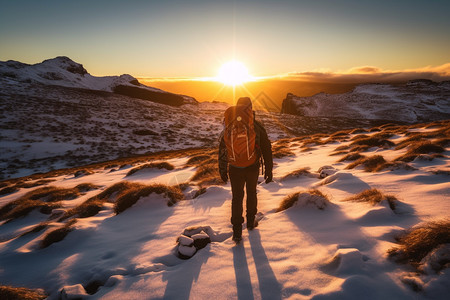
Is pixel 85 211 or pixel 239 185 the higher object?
pixel 239 185

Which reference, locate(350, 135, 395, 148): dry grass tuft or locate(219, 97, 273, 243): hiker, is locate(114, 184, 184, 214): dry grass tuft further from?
locate(350, 135, 395, 148): dry grass tuft

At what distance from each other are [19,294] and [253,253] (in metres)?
3.07

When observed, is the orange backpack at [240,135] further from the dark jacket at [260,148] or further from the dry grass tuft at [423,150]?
the dry grass tuft at [423,150]

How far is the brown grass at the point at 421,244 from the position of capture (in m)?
2.41

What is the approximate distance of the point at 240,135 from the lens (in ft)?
11.9

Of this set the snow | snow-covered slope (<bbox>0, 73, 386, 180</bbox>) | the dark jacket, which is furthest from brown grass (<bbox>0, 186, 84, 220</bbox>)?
the snow

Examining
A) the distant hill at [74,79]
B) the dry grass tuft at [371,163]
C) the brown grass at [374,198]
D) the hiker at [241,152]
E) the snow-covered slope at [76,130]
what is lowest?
the snow-covered slope at [76,130]

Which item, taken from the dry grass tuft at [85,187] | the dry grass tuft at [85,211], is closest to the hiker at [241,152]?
the dry grass tuft at [85,211]

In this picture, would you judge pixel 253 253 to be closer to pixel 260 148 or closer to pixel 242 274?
pixel 242 274

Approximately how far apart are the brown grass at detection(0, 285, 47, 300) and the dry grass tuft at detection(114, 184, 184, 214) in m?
2.79

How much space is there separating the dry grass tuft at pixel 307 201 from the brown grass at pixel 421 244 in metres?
1.64

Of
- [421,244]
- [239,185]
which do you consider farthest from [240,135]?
[421,244]

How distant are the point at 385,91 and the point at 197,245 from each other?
494 ft

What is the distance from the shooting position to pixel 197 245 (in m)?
3.68
